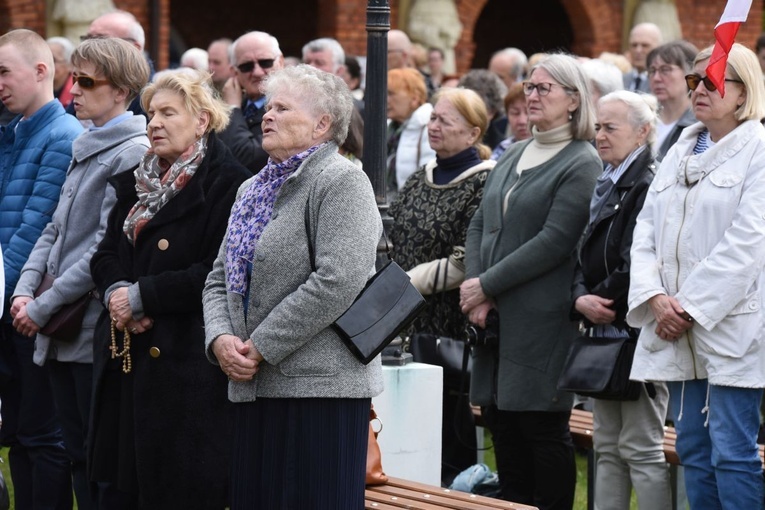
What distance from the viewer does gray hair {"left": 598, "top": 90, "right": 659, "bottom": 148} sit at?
5672mm

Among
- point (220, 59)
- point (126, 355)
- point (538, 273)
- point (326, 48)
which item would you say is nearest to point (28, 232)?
point (126, 355)

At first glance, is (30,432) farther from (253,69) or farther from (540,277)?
(253,69)

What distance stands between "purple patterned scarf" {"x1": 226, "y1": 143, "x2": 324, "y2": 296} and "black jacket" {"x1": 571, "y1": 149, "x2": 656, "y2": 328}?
158cm

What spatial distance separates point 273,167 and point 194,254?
0.68 metres

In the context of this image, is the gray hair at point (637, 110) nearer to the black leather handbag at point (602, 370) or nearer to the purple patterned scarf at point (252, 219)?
the black leather handbag at point (602, 370)

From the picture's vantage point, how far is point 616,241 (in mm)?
5520

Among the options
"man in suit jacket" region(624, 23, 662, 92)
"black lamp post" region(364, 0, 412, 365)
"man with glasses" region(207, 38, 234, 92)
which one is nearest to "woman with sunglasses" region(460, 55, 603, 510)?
"black lamp post" region(364, 0, 412, 365)

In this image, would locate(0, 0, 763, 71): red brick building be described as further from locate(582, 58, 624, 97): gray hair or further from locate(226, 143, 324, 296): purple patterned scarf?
locate(226, 143, 324, 296): purple patterned scarf

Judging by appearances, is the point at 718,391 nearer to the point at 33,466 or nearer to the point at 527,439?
the point at 527,439

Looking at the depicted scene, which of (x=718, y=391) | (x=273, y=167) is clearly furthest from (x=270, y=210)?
(x=718, y=391)

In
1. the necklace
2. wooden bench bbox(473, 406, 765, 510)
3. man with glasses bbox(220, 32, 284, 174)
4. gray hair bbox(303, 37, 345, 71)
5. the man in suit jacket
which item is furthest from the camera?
the man in suit jacket

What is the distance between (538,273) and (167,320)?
1652 millimetres

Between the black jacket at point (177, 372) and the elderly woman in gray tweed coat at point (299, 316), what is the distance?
450 millimetres

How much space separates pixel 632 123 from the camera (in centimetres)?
567
